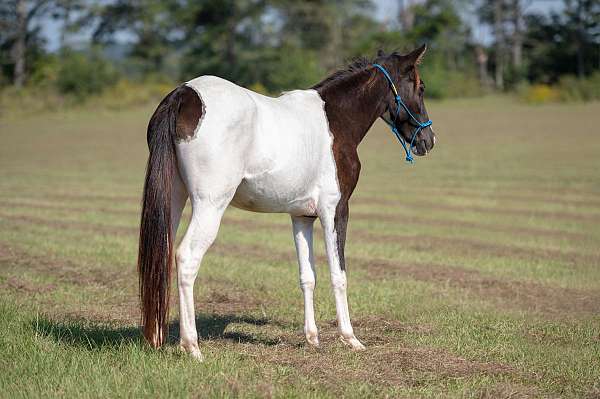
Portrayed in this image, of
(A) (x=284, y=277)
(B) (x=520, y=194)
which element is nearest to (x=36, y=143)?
(B) (x=520, y=194)

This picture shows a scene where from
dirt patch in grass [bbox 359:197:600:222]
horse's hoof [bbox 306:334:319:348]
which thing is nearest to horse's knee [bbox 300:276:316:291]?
horse's hoof [bbox 306:334:319:348]

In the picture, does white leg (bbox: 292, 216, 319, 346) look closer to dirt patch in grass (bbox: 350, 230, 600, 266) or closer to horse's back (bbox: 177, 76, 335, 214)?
horse's back (bbox: 177, 76, 335, 214)

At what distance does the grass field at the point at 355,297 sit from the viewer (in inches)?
238

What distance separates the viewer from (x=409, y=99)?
8.02 metres

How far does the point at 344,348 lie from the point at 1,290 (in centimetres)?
460

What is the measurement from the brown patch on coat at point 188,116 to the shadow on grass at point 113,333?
1.74m

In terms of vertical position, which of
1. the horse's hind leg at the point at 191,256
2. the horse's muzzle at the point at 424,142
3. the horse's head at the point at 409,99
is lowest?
the horse's hind leg at the point at 191,256

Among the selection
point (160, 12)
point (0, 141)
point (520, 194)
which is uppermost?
point (160, 12)

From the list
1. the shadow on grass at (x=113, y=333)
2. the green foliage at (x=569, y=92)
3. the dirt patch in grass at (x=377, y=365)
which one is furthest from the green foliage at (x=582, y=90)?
the dirt patch in grass at (x=377, y=365)

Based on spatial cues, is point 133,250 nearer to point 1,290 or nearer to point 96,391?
point 1,290

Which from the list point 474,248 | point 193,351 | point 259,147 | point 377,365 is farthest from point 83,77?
point 377,365

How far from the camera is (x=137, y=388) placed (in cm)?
550

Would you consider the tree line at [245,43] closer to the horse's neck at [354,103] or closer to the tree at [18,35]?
the tree at [18,35]

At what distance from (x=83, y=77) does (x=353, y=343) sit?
48.7 meters
